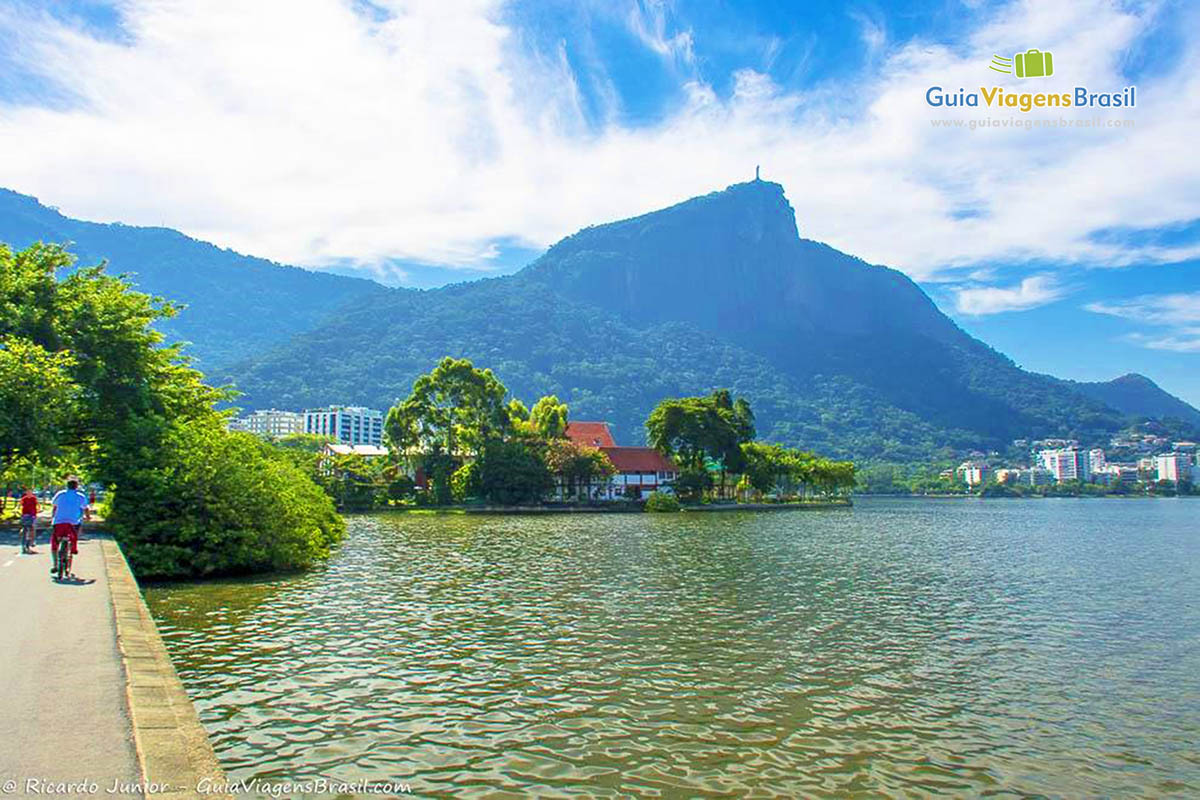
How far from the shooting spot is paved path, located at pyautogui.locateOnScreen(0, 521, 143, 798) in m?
6.18

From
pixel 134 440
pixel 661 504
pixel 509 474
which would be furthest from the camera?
pixel 661 504

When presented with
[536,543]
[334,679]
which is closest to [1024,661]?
[334,679]

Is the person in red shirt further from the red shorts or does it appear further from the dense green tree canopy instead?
the dense green tree canopy

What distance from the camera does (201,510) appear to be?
2294cm

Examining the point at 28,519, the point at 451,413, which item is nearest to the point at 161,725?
the point at 28,519

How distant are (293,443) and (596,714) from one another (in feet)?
382

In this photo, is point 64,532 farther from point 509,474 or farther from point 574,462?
point 574,462

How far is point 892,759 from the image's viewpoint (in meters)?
9.41

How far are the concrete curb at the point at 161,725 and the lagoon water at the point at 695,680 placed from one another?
1112 millimetres

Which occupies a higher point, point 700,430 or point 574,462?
point 700,430

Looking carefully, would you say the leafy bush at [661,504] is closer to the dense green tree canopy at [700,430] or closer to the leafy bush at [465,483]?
the dense green tree canopy at [700,430]

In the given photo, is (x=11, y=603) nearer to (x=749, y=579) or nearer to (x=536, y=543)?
(x=749, y=579)

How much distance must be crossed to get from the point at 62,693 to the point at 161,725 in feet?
5.44

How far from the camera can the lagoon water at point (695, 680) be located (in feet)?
29.6
